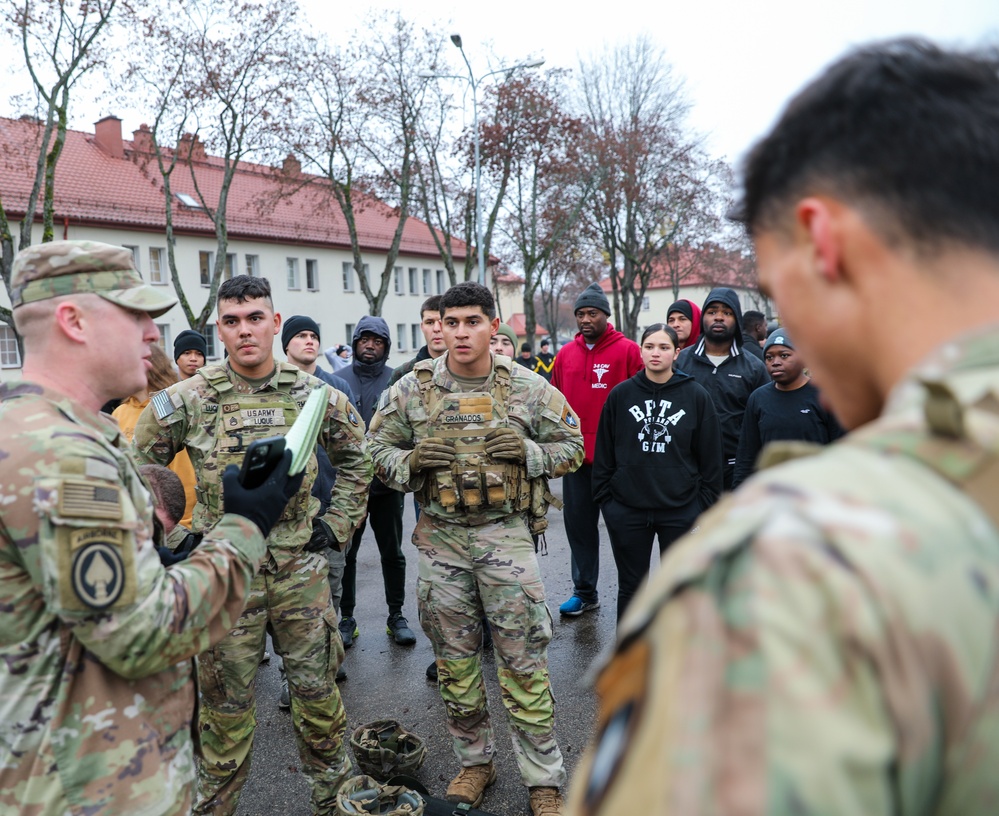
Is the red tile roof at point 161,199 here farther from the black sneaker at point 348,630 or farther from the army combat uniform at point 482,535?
the army combat uniform at point 482,535

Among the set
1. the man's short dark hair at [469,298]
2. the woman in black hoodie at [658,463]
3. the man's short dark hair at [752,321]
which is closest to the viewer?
the man's short dark hair at [469,298]

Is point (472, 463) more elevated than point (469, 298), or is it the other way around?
point (469, 298)

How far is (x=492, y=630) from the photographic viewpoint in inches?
141

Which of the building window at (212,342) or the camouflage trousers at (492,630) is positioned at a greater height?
the building window at (212,342)

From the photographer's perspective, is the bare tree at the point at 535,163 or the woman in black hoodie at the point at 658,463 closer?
the woman in black hoodie at the point at 658,463

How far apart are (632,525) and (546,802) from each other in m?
1.88

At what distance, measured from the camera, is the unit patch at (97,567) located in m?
1.73

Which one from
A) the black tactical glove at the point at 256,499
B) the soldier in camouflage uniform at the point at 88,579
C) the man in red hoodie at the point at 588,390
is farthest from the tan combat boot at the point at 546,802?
the man in red hoodie at the point at 588,390

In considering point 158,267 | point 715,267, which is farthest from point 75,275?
point 715,267

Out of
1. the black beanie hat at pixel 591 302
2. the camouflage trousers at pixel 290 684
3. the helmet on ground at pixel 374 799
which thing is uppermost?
the black beanie hat at pixel 591 302

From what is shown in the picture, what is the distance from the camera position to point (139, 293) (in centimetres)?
212

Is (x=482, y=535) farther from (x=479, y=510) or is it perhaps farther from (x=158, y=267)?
(x=158, y=267)

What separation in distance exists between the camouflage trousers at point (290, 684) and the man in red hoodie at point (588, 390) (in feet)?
8.46

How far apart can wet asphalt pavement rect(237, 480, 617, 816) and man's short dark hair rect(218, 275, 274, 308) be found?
2.27 metres
